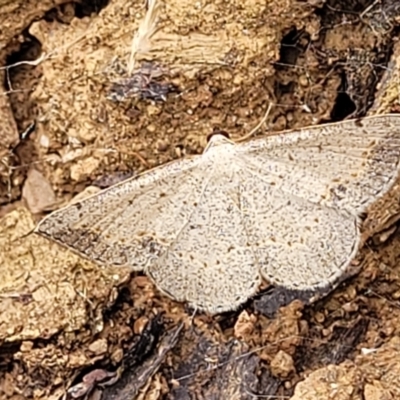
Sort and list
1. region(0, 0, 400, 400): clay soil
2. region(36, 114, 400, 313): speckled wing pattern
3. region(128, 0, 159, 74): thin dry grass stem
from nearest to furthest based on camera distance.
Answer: region(36, 114, 400, 313): speckled wing pattern < region(0, 0, 400, 400): clay soil < region(128, 0, 159, 74): thin dry grass stem

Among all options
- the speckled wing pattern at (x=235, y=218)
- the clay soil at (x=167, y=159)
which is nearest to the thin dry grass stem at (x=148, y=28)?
the clay soil at (x=167, y=159)

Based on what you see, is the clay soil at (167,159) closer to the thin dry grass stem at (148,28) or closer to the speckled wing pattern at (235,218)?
the thin dry grass stem at (148,28)

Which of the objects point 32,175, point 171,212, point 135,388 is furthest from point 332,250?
point 32,175

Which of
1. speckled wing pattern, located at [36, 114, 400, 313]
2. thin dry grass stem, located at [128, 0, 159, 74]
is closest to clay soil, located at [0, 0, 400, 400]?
thin dry grass stem, located at [128, 0, 159, 74]

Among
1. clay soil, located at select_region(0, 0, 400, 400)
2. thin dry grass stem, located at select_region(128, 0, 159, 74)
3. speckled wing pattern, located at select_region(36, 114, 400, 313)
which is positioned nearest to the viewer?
speckled wing pattern, located at select_region(36, 114, 400, 313)

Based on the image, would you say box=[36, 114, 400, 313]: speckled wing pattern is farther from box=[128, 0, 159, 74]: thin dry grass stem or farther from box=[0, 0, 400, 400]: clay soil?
box=[128, 0, 159, 74]: thin dry grass stem

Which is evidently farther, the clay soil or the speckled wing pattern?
the clay soil

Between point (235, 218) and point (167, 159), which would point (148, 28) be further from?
point (235, 218)
